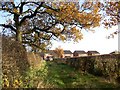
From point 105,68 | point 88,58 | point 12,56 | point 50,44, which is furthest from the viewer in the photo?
point 50,44

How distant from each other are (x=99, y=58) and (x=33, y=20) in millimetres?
10551

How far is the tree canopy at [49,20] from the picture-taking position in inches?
1053

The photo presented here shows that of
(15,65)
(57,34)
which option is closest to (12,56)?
(15,65)

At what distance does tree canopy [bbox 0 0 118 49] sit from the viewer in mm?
26734

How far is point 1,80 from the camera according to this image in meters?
10.8

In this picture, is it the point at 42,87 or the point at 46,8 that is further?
the point at 46,8

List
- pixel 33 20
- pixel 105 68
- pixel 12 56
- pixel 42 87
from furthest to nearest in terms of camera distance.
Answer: pixel 33 20 → pixel 105 68 → pixel 42 87 → pixel 12 56

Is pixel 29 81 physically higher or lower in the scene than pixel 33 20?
lower

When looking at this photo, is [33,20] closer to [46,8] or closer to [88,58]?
[46,8]

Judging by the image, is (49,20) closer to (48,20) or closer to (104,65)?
(48,20)

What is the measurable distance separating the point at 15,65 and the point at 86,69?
14.0 metres

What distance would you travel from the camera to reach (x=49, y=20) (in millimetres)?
30594

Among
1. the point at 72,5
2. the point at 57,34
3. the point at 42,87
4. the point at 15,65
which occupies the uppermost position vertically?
the point at 72,5

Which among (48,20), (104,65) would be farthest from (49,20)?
(104,65)
